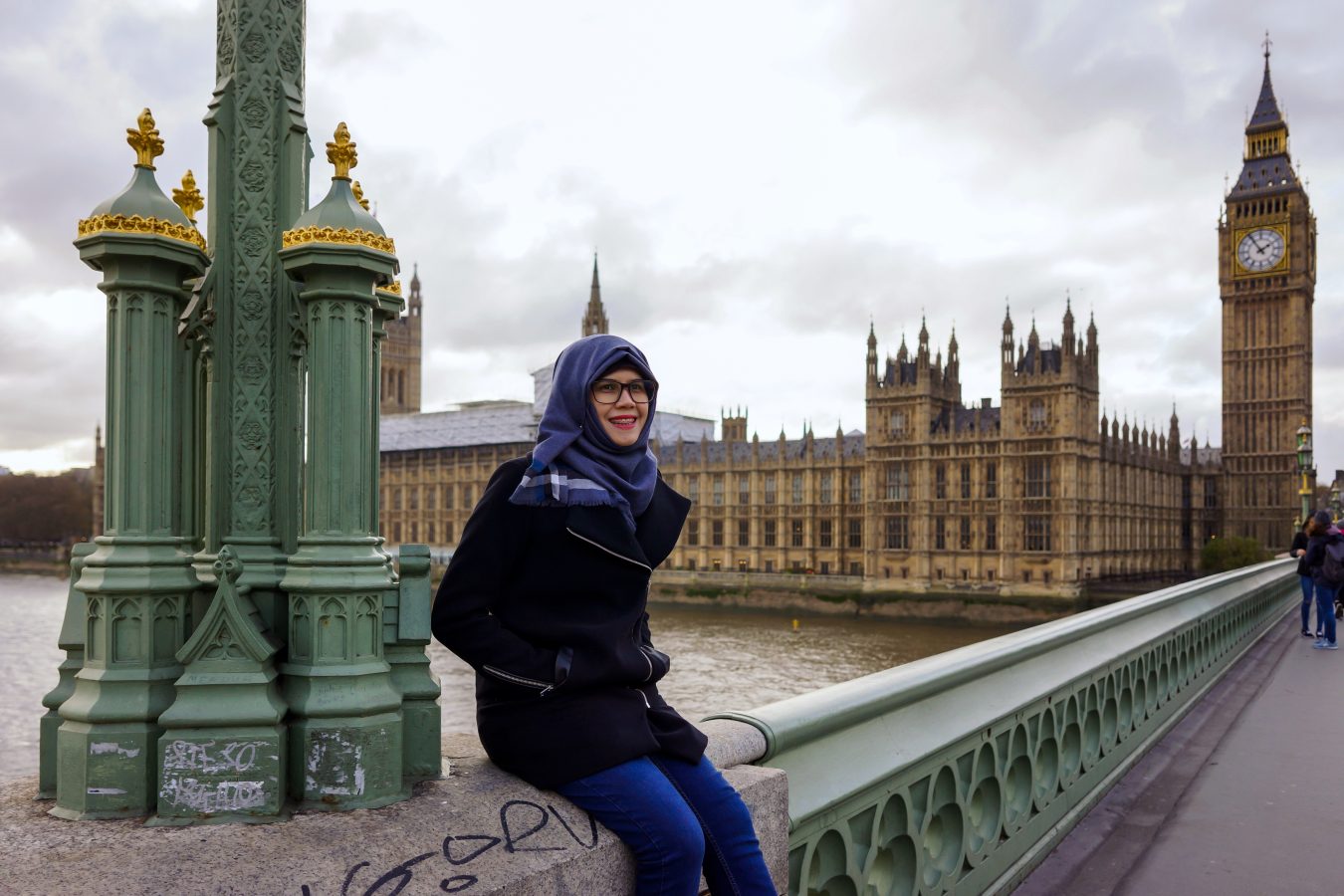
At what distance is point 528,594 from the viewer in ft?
6.88

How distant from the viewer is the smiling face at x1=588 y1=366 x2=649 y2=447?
2201 millimetres

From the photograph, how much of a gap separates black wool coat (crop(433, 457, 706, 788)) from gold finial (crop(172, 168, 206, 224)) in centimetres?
99

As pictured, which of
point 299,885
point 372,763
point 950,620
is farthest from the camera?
point 950,620

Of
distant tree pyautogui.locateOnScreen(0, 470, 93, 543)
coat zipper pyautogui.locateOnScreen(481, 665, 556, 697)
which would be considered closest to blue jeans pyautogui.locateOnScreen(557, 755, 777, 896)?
coat zipper pyautogui.locateOnScreen(481, 665, 556, 697)

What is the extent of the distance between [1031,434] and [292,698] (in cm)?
4316

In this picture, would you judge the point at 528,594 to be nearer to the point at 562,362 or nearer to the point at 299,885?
the point at 562,362

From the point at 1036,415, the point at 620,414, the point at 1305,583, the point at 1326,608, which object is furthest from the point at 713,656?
the point at 620,414

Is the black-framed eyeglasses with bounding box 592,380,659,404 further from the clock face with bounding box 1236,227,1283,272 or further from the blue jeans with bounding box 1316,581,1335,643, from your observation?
the clock face with bounding box 1236,227,1283,272

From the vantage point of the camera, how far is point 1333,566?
31.1ft

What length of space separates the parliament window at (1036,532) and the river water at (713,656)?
15.2 feet

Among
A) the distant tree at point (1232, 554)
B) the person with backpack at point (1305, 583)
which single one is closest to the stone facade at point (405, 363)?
the distant tree at point (1232, 554)

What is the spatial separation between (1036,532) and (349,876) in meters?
43.0

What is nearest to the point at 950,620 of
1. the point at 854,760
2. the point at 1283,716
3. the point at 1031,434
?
the point at 1031,434

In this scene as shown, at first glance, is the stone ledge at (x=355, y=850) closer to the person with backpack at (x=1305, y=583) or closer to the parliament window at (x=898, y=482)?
the person with backpack at (x=1305, y=583)
